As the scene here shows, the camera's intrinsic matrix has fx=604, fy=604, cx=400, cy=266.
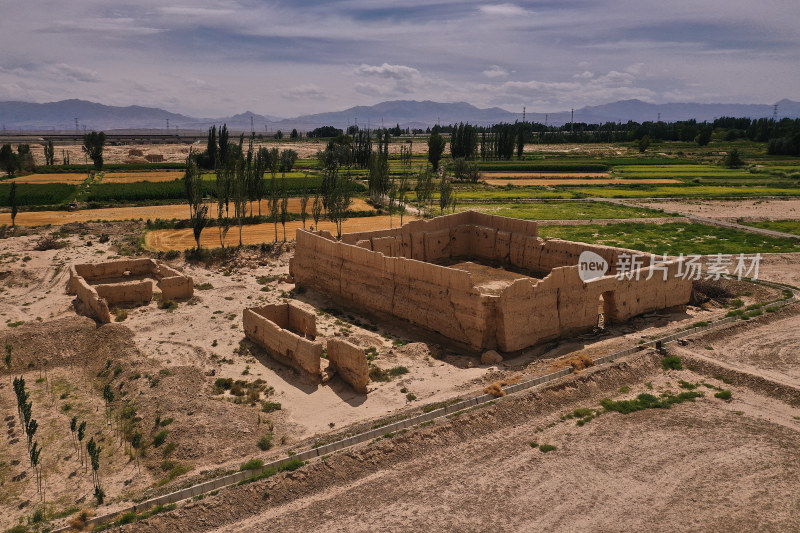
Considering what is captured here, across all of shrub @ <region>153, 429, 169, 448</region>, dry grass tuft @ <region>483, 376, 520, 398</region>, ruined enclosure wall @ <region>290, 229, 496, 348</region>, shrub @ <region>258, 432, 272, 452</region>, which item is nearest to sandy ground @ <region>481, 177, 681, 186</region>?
ruined enclosure wall @ <region>290, 229, 496, 348</region>

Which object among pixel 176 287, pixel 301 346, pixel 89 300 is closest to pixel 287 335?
pixel 301 346

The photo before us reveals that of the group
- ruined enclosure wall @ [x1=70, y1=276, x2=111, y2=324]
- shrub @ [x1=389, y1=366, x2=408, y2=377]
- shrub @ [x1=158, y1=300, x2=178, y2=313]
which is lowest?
shrub @ [x1=389, y1=366, x2=408, y2=377]

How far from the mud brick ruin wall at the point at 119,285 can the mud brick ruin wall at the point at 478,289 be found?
561 cm

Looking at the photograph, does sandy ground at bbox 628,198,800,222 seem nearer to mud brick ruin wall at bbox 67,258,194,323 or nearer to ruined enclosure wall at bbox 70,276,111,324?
mud brick ruin wall at bbox 67,258,194,323

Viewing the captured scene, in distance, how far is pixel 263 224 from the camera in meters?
48.3

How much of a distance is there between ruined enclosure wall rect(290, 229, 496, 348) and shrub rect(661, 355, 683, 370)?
5728 mm

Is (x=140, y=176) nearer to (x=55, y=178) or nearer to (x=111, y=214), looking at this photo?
(x=55, y=178)

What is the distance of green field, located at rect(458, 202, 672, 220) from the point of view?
51131 mm

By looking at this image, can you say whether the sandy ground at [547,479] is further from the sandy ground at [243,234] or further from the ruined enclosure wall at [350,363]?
the sandy ground at [243,234]

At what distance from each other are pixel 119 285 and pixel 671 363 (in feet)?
72.4

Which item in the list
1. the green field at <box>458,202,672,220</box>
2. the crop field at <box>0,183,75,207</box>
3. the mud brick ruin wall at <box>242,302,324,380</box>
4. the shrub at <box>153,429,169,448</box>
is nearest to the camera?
the shrub at <box>153,429,169,448</box>

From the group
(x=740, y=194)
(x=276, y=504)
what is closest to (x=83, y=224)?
(x=276, y=504)

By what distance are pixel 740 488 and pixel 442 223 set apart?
2077cm

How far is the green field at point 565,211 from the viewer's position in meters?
51.1
